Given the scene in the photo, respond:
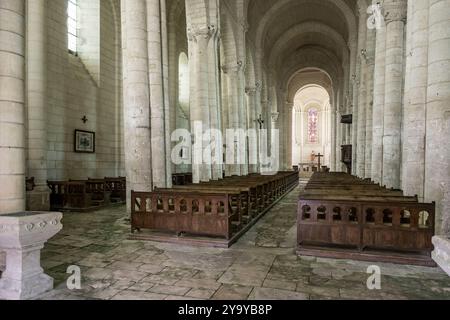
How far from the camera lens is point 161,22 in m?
9.91

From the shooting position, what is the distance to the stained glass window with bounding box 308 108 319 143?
162 ft

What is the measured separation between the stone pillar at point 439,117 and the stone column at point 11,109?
6.24m

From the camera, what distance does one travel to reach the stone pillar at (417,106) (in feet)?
20.7

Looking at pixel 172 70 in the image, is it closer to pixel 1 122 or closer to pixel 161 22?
pixel 161 22

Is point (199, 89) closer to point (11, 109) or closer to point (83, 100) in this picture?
point (83, 100)

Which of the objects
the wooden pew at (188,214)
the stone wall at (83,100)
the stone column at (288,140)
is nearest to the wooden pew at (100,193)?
the stone wall at (83,100)

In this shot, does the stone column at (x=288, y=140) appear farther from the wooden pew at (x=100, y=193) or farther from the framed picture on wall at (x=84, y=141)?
the wooden pew at (x=100, y=193)

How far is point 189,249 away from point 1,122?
3588mm

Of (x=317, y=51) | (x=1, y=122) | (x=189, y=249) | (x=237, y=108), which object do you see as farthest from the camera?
(x=317, y=51)

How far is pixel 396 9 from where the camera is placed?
9336 millimetres

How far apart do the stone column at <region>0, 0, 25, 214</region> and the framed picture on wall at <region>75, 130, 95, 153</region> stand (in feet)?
32.0

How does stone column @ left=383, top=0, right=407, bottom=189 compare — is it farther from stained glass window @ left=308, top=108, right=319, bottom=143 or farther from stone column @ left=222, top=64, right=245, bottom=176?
stained glass window @ left=308, top=108, right=319, bottom=143

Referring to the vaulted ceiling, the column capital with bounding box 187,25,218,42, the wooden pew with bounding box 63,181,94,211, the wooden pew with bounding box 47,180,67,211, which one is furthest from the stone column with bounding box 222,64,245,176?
the wooden pew with bounding box 47,180,67,211
